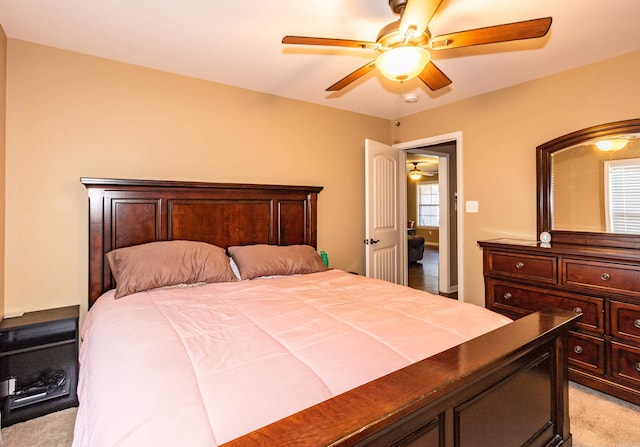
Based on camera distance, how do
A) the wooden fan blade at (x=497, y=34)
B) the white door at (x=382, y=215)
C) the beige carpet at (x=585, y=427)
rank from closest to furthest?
the wooden fan blade at (x=497, y=34) → the beige carpet at (x=585, y=427) → the white door at (x=382, y=215)

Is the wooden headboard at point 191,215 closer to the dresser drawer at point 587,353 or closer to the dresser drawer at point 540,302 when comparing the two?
the dresser drawer at point 540,302

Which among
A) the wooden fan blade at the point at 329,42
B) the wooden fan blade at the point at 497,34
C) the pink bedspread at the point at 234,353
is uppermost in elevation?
the wooden fan blade at the point at 329,42

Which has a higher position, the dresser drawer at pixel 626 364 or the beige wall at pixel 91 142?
the beige wall at pixel 91 142

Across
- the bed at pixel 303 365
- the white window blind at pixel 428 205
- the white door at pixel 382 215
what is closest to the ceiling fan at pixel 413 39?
the bed at pixel 303 365

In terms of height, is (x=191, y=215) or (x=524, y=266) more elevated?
(x=191, y=215)

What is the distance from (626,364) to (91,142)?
407 centimetres

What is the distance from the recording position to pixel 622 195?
254 centimetres

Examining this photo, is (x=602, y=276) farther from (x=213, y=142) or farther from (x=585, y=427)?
(x=213, y=142)

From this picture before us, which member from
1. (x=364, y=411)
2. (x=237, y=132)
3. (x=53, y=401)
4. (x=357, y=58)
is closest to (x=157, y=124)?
(x=237, y=132)

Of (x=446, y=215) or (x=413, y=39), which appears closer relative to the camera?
(x=413, y=39)

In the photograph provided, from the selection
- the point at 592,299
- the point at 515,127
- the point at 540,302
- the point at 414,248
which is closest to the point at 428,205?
the point at 414,248

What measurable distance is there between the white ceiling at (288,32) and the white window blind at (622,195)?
855 millimetres

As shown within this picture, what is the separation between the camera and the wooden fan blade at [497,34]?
144 cm

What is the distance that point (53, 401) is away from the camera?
2.13m
